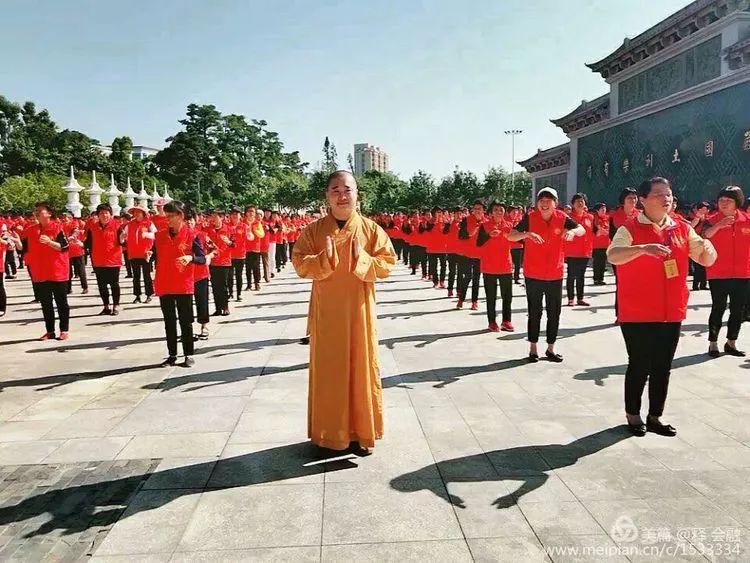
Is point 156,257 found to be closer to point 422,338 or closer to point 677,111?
point 422,338

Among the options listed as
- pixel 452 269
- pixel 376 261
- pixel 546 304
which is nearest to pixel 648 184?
pixel 376 261

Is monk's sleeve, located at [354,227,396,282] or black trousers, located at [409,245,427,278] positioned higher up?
monk's sleeve, located at [354,227,396,282]

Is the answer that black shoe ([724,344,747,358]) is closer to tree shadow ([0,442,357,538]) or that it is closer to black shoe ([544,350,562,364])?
black shoe ([544,350,562,364])

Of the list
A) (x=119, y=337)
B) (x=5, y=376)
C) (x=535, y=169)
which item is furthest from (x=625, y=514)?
(x=535, y=169)

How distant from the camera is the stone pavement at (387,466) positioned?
2807 mm

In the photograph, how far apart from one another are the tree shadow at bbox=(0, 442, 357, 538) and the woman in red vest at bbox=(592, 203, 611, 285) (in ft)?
35.2

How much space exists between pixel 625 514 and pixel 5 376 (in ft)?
20.3

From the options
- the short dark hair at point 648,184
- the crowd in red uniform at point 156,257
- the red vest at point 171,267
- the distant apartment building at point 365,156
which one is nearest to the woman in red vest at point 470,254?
the crowd in red uniform at point 156,257

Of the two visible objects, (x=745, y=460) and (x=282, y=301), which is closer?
(x=745, y=460)

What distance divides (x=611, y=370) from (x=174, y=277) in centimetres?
488

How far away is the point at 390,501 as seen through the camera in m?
3.20

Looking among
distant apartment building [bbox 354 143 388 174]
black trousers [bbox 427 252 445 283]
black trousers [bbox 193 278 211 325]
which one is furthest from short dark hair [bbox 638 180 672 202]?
distant apartment building [bbox 354 143 388 174]

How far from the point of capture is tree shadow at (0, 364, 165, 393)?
5.78 meters

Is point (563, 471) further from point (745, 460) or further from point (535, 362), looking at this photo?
point (535, 362)
